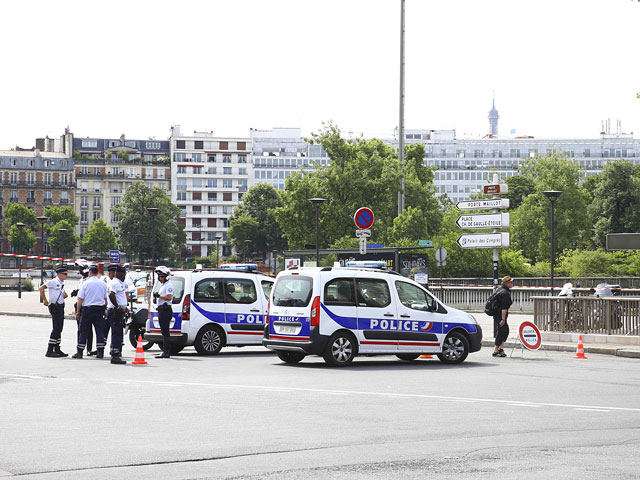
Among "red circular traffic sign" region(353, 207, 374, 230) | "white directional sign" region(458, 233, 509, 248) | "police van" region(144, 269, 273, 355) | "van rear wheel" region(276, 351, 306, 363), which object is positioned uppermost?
"red circular traffic sign" region(353, 207, 374, 230)

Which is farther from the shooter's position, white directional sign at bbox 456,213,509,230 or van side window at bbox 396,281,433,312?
white directional sign at bbox 456,213,509,230

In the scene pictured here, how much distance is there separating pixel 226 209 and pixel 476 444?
16014 centimetres

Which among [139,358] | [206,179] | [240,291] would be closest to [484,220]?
[240,291]

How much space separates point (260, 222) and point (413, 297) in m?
111

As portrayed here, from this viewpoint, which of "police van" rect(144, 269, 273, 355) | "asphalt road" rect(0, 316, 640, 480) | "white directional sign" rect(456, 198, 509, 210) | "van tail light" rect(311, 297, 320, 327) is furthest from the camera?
"white directional sign" rect(456, 198, 509, 210)

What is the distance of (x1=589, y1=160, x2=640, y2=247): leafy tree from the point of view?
276 feet

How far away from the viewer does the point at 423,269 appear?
123ft

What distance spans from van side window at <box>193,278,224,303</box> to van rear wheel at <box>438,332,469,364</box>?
4900mm

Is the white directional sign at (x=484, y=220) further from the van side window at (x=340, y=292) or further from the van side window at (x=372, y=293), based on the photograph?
the van side window at (x=340, y=292)

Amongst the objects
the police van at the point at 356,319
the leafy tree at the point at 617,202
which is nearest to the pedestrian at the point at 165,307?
the police van at the point at 356,319

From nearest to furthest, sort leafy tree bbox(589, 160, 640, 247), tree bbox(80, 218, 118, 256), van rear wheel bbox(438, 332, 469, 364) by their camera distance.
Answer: van rear wheel bbox(438, 332, 469, 364)
leafy tree bbox(589, 160, 640, 247)
tree bbox(80, 218, 118, 256)

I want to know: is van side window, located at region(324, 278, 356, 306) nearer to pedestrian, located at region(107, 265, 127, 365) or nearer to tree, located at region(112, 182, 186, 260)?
pedestrian, located at region(107, 265, 127, 365)

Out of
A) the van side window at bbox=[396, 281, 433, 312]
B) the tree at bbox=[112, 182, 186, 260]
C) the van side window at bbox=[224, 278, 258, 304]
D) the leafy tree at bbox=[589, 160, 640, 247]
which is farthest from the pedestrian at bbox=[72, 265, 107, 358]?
the tree at bbox=[112, 182, 186, 260]

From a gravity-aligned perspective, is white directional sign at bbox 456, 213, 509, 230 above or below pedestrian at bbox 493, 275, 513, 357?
above
